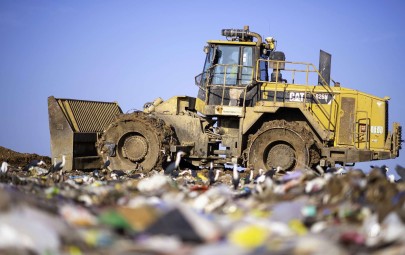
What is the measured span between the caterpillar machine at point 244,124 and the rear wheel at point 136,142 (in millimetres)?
20

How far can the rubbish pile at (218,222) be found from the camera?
4414mm

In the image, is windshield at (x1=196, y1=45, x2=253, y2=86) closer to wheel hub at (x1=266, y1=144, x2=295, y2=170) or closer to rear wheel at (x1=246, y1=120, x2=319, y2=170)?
rear wheel at (x1=246, y1=120, x2=319, y2=170)

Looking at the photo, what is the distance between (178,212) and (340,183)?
207 centimetres

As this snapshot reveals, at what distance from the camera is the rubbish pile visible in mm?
4414

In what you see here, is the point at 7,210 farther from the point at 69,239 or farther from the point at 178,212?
the point at 178,212

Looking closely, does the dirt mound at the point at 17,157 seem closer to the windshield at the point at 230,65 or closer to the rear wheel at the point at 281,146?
the windshield at the point at 230,65

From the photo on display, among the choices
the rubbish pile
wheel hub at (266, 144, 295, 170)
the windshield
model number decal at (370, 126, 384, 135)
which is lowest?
the rubbish pile

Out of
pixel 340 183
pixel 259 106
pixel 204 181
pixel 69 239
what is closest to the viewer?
pixel 69 239

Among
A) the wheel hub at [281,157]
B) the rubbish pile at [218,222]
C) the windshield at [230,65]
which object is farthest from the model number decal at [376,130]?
the rubbish pile at [218,222]

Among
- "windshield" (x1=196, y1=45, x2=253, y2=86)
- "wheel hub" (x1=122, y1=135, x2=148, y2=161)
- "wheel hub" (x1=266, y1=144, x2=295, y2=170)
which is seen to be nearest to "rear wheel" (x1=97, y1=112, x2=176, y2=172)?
"wheel hub" (x1=122, y1=135, x2=148, y2=161)

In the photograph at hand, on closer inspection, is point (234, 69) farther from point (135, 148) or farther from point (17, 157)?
point (17, 157)

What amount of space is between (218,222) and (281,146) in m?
8.63

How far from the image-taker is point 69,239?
15.0 feet

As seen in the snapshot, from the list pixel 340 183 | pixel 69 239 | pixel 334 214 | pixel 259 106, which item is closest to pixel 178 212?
pixel 69 239
